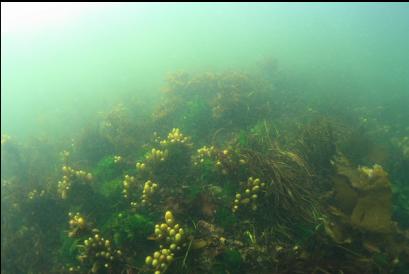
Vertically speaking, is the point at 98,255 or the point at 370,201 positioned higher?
the point at 370,201

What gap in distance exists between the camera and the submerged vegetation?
3871 millimetres

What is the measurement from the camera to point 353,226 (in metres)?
4.00

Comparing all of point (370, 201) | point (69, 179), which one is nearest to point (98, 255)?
point (69, 179)

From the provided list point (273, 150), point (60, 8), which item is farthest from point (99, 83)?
point (60, 8)

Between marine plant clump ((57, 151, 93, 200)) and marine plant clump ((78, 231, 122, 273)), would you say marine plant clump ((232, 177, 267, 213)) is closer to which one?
marine plant clump ((78, 231, 122, 273))

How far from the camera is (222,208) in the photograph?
15.3ft

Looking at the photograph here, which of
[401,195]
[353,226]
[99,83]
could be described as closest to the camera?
[353,226]

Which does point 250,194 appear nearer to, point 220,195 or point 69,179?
point 220,195

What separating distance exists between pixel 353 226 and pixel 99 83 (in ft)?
84.6

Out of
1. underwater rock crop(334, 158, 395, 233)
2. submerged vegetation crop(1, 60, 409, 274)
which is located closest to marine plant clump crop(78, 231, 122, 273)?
submerged vegetation crop(1, 60, 409, 274)

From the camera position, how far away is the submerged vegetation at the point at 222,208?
12.7ft

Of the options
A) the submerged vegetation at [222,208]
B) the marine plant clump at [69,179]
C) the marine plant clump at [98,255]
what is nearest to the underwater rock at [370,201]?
the submerged vegetation at [222,208]

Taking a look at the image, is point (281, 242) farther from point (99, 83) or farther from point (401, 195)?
point (99, 83)

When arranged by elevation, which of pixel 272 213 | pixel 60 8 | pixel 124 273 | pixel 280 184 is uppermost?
pixel 60 8
